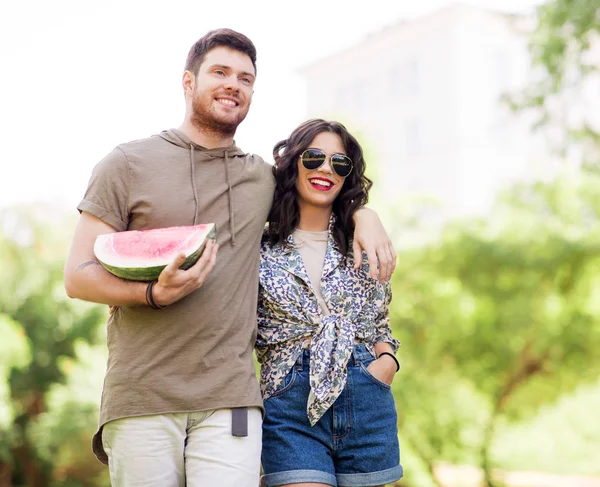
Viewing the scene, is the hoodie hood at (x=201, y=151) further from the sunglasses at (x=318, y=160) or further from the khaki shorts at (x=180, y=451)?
the khaki shorts at (x=180, y=451)

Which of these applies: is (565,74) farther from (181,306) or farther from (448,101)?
(448,101)

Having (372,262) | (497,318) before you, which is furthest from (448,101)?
(372,262)

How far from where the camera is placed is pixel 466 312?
12.4 metres

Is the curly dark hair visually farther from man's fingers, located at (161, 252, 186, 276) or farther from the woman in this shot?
man's fingers, located at (161, 252, 186, 276)

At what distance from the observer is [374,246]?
3371 millimetres

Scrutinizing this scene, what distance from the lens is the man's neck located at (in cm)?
324

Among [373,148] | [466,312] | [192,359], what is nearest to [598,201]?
[466,312]

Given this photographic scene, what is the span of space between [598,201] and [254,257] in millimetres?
10465

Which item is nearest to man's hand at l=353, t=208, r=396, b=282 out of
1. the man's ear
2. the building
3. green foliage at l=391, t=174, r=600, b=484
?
the man's ear

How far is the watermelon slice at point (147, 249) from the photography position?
2.74m

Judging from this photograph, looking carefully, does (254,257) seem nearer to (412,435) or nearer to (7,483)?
(412,435)

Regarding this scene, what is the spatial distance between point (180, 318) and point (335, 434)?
0.88 meters

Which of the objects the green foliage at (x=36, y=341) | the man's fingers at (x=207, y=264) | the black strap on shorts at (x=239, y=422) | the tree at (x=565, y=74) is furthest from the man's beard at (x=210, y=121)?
the green foliage at (x=36, y=341)

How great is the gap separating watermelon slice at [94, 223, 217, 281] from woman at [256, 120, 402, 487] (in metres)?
0.62
